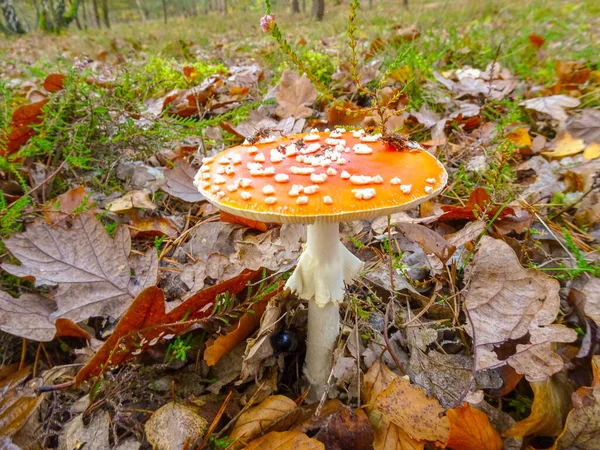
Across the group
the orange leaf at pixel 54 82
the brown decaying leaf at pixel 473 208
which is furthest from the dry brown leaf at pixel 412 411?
the orange leaf at pixel 54 82

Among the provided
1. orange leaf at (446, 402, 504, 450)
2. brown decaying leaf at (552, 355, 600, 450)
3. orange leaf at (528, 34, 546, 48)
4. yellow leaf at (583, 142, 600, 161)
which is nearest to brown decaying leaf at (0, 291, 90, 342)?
orange leaf at (446, 402, 504, 450)

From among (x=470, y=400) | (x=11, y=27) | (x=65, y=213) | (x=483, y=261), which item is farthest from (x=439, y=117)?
(x=11, y=27)

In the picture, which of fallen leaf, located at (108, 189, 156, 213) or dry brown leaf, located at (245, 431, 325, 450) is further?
fallen leaf, located at (108, 189, 156, 213)

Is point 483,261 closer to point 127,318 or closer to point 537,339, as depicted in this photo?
point 537,339

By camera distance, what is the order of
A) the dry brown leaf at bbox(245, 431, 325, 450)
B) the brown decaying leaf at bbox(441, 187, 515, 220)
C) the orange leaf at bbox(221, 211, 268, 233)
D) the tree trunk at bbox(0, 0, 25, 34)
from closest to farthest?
the dry brown leaf at bbox(245, 431, 325, 450) → the brown decaying leaf at bbox(441, 187, 515, 220) → the orange leaf at bbox(221, 211, 268, 233) → the tree trunk at bbox(0, 0, 25, 34)

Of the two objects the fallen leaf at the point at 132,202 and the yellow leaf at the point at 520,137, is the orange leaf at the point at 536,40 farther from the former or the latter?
the fallen leaf at the point at 132,202

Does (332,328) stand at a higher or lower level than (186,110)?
lower

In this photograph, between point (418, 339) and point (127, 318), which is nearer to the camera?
point (127, 318)

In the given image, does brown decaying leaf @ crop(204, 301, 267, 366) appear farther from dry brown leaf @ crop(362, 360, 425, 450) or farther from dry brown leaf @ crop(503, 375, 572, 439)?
dry brown leaf @ crop(503, 375, 572, 439)

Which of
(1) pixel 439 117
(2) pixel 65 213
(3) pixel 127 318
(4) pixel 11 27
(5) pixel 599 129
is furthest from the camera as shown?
(4) pixel 11 27
